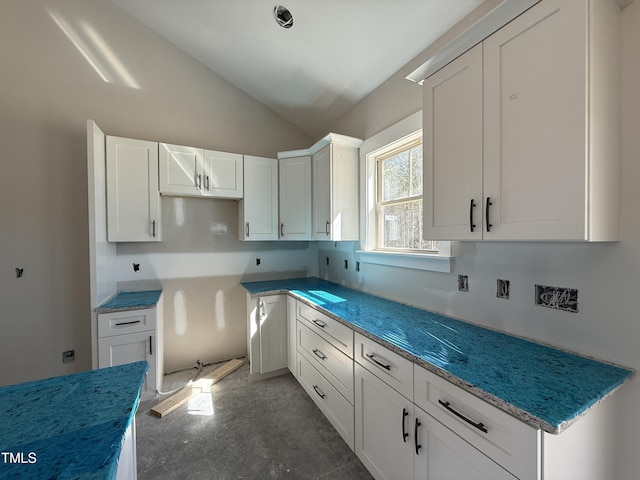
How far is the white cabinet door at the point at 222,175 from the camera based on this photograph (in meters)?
2.63

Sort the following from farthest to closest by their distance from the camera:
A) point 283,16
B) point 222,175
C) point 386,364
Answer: point 222,175 → point 283,16 → point 386,364

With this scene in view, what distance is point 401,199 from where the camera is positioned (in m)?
2.13

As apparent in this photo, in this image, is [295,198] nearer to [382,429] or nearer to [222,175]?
[222,175]

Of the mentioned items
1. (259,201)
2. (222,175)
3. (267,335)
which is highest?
(222,175)

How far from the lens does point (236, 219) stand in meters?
3.06

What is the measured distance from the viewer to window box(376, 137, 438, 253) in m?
2.00

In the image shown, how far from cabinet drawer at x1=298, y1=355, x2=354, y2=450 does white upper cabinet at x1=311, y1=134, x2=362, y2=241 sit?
3.83ft

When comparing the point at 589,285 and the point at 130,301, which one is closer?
the point at 589,285

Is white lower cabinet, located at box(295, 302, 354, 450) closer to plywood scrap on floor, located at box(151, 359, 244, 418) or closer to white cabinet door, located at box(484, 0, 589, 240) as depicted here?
plywood scrap on floor, located at box(151, 359, 244, 418)

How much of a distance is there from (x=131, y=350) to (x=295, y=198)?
79.0 inches

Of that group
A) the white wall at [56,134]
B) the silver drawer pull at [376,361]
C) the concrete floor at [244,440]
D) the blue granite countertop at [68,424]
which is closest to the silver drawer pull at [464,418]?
the silver drawer pull at [376,361]

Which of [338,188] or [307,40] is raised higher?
[307,40]

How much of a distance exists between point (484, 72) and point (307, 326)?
2020mm

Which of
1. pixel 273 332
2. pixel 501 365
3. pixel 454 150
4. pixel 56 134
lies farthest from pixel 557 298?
pixel 56 134
